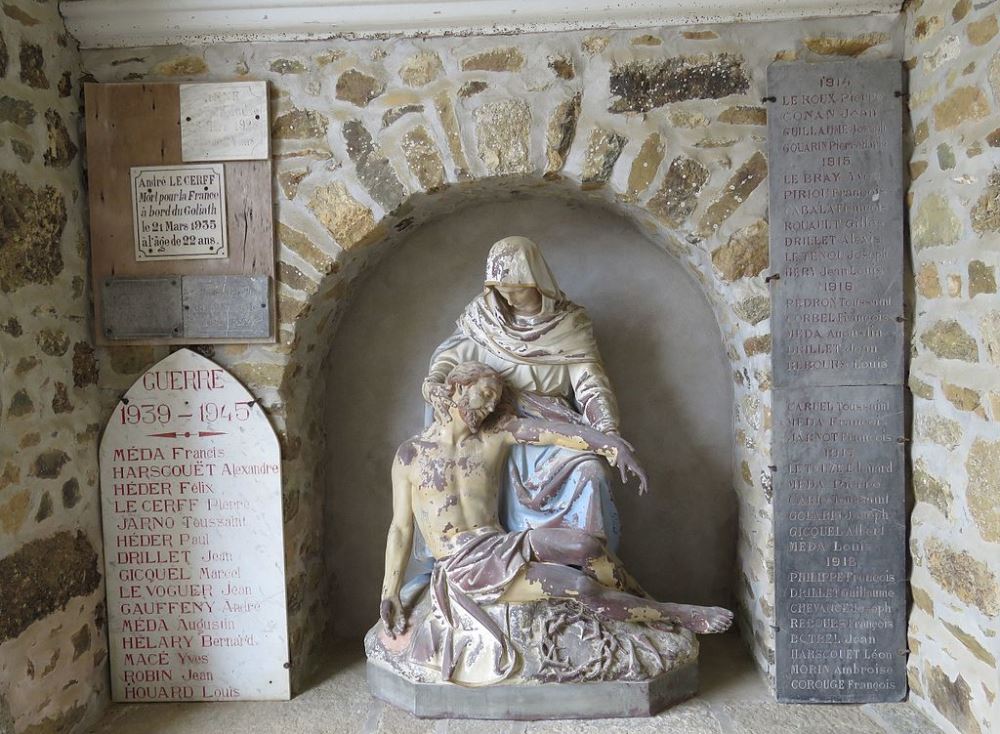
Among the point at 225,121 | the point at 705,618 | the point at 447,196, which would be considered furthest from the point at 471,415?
the point at 225,121

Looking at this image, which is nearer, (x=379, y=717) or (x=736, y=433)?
(x=379, y=717)

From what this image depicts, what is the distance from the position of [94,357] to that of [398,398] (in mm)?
1165

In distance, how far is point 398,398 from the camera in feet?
11.4

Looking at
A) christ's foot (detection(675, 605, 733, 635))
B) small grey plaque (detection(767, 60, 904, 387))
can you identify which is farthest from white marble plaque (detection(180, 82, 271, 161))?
christ's foot (detection(675, 605, 733, 635))

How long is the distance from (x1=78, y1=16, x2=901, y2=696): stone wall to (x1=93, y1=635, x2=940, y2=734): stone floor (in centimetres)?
20

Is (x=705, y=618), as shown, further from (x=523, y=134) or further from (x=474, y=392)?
(x=523, y=134)

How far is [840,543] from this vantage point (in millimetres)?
2727

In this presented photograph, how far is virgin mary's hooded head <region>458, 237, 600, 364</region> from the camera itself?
2.83 meters

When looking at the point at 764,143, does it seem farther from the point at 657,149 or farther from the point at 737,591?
the point at 737,591

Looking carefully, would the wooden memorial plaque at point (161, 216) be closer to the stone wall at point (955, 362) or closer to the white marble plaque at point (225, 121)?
the white marble plaque at point (225, 121)

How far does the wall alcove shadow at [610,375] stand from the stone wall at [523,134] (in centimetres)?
49

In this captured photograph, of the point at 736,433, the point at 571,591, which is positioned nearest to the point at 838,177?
the point at 736,433

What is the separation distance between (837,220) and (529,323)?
1082 millimetres

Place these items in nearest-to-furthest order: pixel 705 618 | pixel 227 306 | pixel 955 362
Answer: pixel 955 362 < pixel 705 618 < pixel 227 306
